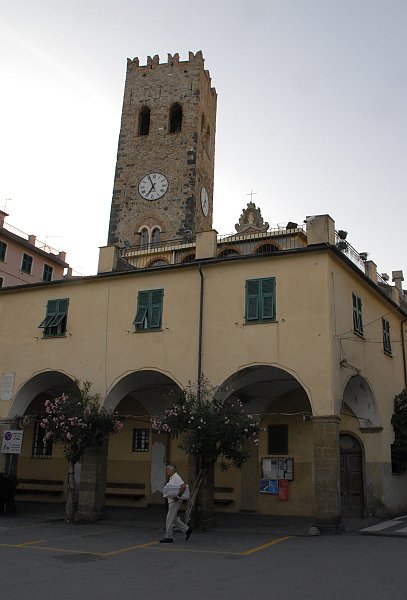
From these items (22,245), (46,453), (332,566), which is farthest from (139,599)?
(22,245)

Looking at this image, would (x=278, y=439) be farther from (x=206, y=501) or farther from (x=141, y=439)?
(x=141, y=439)

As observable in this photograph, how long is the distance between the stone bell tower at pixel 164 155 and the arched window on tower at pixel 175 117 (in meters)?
0.04

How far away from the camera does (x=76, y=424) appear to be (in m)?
16.3

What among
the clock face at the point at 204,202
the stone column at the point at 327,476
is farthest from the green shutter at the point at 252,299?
the clock face at the point at 204,202

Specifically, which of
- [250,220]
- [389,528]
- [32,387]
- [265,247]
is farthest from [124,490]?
[250,220]

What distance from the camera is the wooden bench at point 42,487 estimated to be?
22.7 meters

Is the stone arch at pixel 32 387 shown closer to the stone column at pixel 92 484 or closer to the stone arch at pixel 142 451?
the stone arch at pixel 142 451

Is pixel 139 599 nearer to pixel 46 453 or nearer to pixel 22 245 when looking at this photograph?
pixel 46 453

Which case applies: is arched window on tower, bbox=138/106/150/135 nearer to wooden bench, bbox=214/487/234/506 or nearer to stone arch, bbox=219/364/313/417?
stone arch, bbox=219/364/313/417

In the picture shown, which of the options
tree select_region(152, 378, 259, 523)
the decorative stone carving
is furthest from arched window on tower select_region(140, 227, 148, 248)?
tree select_region(152, 378, 259, 523)

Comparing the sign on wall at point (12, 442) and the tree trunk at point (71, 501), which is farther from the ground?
the sign on wall at point (12, 442)

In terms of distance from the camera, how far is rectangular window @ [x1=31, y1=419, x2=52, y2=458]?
2333 cm

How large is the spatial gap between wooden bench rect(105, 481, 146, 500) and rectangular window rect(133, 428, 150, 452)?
48.7 inches

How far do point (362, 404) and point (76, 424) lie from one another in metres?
8.99
